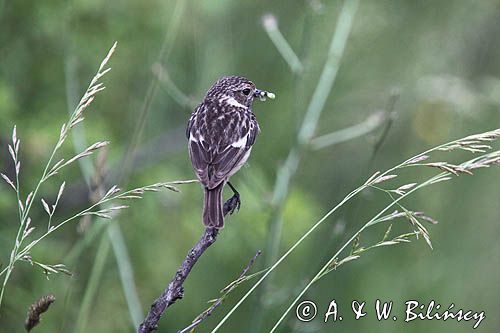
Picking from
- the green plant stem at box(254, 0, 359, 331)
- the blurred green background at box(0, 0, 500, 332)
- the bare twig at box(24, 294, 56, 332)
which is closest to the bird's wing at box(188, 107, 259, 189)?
the green plant stem at box(254, 0, 359, 331)

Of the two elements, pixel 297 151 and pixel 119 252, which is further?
pixel 297 151

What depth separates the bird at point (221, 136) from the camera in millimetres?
3629

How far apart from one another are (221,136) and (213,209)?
0.79 meters

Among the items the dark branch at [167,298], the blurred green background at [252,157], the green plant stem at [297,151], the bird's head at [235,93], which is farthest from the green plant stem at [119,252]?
the dark branch at [167,298]

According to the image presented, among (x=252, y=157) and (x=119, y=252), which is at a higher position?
(x=252, y=157)

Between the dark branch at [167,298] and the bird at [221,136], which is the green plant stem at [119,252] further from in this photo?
the dark branch at [167,298]

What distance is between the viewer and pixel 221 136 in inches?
156

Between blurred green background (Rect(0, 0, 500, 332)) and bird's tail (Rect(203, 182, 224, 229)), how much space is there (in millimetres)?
921

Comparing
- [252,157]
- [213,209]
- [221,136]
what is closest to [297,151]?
[221,136]

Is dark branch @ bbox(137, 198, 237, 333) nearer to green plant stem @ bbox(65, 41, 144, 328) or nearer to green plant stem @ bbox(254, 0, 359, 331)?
green plant stem @ bbox(65, 41, 144, 328)

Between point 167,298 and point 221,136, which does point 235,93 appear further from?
point 167,298

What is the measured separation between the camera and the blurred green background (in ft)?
16.9

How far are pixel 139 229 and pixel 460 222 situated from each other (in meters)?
2.13

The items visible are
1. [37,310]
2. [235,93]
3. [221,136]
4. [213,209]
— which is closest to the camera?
[37,310]
